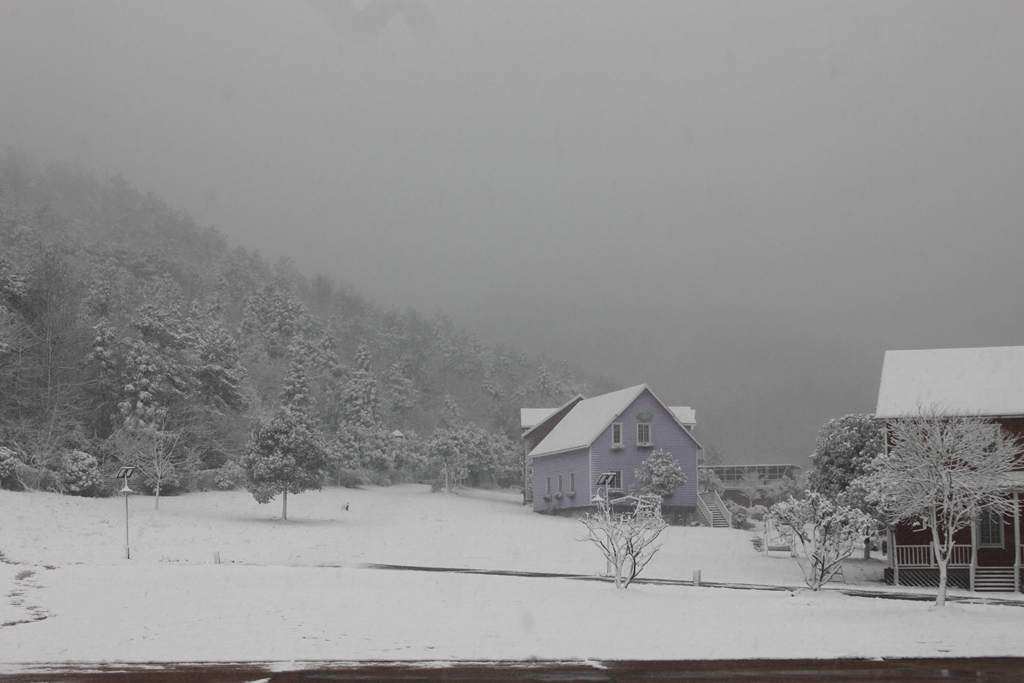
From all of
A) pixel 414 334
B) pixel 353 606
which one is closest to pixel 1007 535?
pixel 353 606

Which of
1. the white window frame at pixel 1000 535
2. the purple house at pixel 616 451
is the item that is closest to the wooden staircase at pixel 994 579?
the white window frame at pixel 1000 535

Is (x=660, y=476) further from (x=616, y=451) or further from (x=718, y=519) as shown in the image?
(x=718, y=519)

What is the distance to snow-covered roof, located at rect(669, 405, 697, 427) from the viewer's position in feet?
205

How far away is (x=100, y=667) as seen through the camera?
45.6ft

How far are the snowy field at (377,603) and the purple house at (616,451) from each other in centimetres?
1122

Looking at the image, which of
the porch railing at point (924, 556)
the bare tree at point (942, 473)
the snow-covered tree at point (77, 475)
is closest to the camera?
the bare tree at point (942, 473)

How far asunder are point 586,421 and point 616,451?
455cm

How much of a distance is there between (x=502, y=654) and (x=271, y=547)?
67.7 ft

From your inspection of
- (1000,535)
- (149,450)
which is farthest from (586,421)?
(1000,535)

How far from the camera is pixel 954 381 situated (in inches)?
1404

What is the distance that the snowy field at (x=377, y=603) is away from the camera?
16766 mm

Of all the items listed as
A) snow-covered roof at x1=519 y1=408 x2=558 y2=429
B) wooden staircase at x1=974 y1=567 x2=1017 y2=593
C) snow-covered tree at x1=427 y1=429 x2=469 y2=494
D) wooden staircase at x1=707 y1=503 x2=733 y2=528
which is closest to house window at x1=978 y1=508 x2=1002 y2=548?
wooden staircase at x1=974 y1=567 x2=1017 y2=593

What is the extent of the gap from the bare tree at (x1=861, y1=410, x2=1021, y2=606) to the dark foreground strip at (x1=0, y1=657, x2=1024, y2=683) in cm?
1015

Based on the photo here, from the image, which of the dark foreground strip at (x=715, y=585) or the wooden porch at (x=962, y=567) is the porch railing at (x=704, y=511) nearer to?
the wooden porch at (x=962, y=567)
